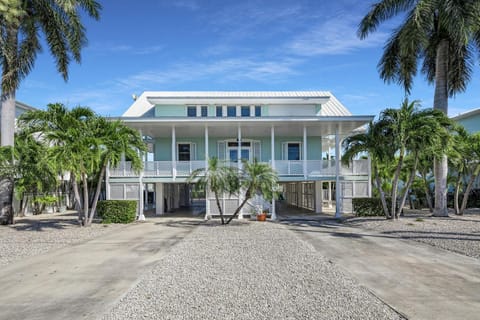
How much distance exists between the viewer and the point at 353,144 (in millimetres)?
16250

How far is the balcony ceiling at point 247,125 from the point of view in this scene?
1806 cm

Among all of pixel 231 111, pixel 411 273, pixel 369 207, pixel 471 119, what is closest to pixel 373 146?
pixel 369 207

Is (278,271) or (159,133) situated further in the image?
(159,133)

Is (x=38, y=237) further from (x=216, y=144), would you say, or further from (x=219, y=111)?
(x=219, y=111)

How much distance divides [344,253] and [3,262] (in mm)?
8834

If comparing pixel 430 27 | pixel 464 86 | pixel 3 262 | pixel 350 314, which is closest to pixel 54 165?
pixel 3 262

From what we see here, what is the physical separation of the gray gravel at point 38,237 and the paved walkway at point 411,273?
8.25 meters

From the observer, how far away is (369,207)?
17.7m

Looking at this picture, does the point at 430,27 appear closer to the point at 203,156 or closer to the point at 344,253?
the point at 344,253

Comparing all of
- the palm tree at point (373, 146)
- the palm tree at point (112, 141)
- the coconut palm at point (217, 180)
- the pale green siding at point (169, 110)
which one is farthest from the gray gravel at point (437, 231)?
the pale green siding at point (169, 110)

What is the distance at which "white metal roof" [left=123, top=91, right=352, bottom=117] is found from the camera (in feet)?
73.2

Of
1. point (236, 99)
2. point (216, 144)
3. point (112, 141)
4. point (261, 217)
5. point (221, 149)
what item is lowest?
point (261, 217)

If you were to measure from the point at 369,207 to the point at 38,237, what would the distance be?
49.8 ft

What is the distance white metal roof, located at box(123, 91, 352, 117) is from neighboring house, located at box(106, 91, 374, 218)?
0.07 meters
